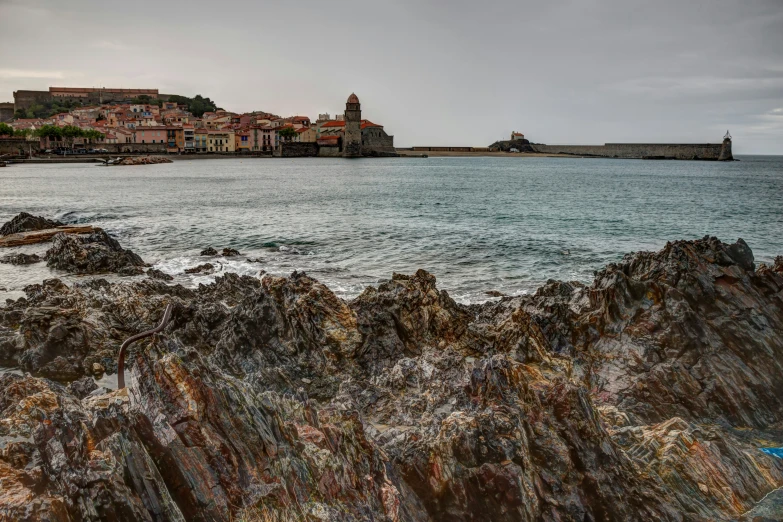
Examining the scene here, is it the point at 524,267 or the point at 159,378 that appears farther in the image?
the point at 524,267

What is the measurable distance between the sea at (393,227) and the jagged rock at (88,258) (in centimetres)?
67

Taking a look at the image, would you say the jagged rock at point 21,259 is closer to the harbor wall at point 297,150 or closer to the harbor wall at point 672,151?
the harbor wall at point 297,150

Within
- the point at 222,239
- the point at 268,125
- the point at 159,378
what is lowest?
the point at 222,239

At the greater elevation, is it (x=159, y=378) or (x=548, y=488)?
(x=159, y=378)

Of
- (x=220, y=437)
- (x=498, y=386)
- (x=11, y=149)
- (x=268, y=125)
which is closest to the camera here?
(x=220, y=437)

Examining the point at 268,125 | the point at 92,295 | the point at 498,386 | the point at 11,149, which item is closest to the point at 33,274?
the point at 92,295

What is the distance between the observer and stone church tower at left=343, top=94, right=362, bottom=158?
473ft

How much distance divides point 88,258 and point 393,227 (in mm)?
18331

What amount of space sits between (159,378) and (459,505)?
117 inches

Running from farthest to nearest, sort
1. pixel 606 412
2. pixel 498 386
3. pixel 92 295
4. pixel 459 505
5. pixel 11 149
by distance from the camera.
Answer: pixel 11 149
pixel 92 295
pixel 606 412
pixel 498 386
pixel 459 505

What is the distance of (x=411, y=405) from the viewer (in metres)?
6.94

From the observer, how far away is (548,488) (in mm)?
5504

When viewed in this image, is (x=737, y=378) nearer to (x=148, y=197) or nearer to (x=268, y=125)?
(x=148, y=197)

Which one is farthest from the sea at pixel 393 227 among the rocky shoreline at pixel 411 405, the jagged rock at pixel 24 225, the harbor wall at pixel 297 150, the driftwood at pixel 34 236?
the harbor wall at pixel 297 150
